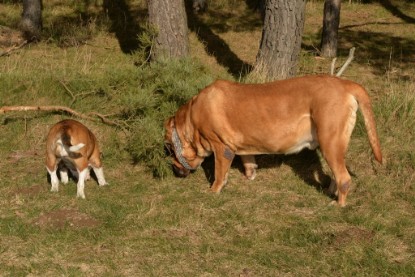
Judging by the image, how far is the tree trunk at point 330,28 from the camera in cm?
1254

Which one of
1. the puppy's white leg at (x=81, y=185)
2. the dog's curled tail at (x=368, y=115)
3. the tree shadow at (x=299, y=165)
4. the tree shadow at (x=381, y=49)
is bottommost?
the tree shadow at (x=299, y=165)

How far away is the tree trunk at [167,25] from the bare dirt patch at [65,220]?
15.1 feet

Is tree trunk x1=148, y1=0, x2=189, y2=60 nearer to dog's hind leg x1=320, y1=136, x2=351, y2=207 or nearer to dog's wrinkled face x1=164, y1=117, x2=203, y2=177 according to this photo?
dog's wrinkled face x1=164, y1=117, x2=203, y2=177

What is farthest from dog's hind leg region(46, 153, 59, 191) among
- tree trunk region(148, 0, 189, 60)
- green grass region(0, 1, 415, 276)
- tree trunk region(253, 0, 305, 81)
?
tree trunk region(148, 0, 189, 60)

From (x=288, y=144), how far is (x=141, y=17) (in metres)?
9.43

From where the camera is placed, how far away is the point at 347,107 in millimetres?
6105

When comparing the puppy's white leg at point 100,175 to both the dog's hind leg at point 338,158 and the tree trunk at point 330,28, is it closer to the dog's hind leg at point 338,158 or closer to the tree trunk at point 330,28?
the dog's hind leg at point 338,158

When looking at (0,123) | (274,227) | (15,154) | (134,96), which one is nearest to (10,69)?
(0,123)

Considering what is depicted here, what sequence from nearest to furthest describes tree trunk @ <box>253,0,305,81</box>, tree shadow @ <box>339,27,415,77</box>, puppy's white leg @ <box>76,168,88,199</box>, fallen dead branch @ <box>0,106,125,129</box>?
puppy's white leg @ <box>76,168,88,199</box> < fallen dead branch @ <box>0,106,125,129</box> < tree trunk @ <box>253,0,305,81</box> < tree shadow @ <box>339,27,415,77</box>

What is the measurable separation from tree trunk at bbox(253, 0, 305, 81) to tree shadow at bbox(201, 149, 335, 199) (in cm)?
191

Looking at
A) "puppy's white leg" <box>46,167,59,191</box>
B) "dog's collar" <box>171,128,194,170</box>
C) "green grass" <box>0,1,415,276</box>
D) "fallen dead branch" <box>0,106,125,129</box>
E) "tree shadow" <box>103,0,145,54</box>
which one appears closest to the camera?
"green grass" <box>0,1,415,276</box>

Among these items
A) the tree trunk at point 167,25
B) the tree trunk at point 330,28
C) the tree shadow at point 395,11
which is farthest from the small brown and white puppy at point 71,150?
the tree shadow at point 395,11

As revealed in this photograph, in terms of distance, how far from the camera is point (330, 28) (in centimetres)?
1255

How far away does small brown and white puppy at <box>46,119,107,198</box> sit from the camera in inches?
254
